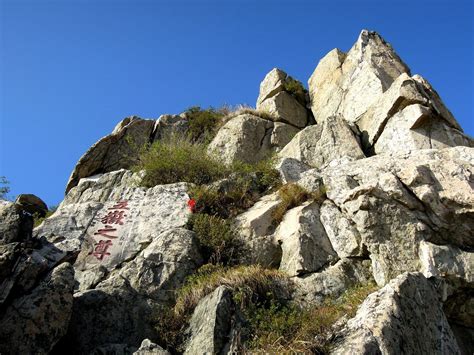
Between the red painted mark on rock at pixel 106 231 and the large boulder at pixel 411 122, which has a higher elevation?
the large boulder at pixel 411 122

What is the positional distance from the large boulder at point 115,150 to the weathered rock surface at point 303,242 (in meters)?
7.20

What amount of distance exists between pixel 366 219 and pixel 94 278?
17.6 feet

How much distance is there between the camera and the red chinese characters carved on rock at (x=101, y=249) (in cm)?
1102

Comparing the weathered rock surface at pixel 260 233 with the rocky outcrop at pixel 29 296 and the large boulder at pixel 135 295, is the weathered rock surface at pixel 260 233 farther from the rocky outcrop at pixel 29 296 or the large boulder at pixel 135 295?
the rocky outcrop at pixel 29 296

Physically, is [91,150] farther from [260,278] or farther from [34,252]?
[260,278]

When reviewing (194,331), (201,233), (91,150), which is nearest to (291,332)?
(194,331)

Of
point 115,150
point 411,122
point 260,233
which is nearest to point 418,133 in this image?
point 411,122

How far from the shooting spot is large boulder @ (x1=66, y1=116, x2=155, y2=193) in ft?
54.2

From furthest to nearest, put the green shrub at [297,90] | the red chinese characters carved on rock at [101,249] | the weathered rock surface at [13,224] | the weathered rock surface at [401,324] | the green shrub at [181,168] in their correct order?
the green shrub at [297,90] → the green shrub at [181,168] → the red chinese characters carved on rock at [101,249] → the weathered rock surface at [13,224] → the weathered rock surface at [401,324]

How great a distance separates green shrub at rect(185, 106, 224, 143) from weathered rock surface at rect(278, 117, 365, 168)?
4050 mm

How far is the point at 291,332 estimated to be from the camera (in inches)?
294

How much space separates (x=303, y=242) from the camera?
9.94m

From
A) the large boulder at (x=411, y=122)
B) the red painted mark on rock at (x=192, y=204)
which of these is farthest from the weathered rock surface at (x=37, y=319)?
the large boulder at (x=411, y=122)

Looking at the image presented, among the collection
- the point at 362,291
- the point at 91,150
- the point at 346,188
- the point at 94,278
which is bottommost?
the point at 362,291
